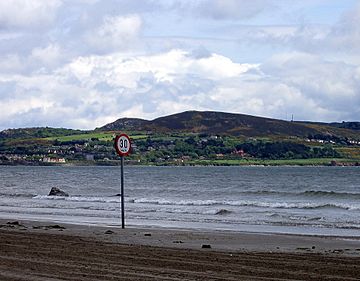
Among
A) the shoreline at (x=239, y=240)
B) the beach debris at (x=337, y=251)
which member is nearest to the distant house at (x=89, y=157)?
the shoreline at (x=239, y=240)

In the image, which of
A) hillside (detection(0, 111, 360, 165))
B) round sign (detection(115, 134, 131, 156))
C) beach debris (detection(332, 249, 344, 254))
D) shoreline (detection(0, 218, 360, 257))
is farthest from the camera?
hillside (detection(0, 111, 360, 165))

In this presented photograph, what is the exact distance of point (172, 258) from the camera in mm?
13258

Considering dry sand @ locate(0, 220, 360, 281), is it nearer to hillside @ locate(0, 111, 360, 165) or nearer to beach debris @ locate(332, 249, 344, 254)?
beach debris @ locate(332, 249, 344, 254)

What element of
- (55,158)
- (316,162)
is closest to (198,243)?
(316,162)

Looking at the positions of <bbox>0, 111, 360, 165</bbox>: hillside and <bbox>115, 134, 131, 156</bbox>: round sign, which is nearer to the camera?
<bbox>115, 134, 131, 156</bbox>: round sign

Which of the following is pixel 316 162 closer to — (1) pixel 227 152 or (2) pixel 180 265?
(1) pixel 227 152

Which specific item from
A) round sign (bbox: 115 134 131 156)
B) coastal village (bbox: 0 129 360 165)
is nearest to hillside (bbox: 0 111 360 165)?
coastal village (bbox: 0 129 360 165)

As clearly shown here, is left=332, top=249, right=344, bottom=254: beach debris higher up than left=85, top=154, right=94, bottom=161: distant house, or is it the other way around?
left=85, top=154, right=94, bottom=161: distant house

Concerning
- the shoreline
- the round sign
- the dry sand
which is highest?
the round sign

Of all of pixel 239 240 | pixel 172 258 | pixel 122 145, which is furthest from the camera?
pixel 122 145

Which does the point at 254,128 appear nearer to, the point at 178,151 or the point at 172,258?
the point at 178,151

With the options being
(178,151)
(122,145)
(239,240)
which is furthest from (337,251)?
(178,151)

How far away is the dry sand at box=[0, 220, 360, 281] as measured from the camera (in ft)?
36.5

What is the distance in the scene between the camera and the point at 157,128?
19338cm
